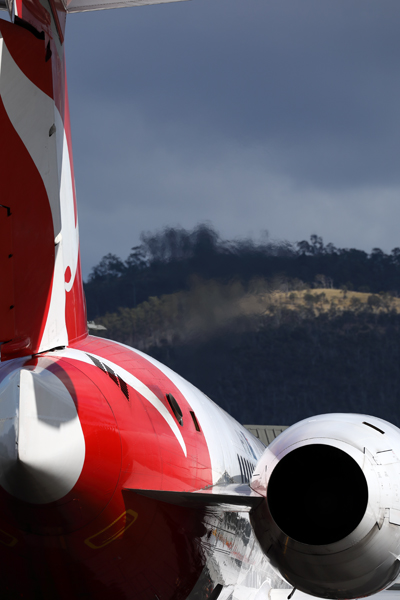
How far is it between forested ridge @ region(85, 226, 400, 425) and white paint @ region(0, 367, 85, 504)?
17.2m

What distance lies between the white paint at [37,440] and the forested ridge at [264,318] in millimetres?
17167

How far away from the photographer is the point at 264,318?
21891mm

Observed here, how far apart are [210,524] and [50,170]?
318 centimetres

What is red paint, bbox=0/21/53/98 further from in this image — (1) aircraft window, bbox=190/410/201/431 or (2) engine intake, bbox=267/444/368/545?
(2) engine intake, bbox=267/444/368/545

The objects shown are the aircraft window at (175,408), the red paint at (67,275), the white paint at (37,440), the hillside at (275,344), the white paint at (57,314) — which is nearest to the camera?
the white paint at (37,440)

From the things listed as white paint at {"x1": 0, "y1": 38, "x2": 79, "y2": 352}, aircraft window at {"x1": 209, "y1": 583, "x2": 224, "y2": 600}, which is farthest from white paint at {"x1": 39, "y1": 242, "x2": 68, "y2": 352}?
aircraft window at {"x1": 209, "y1": 583, "x2": 224, "y2": 600}

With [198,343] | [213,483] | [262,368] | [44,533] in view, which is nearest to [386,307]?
[262,368]

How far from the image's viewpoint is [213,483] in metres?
5.23

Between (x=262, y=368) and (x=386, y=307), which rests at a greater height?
(x=386, y=307)

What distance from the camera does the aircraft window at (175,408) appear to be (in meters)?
4.98

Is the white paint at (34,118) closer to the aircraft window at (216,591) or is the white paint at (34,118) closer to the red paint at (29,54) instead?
the red paint at (29,54)

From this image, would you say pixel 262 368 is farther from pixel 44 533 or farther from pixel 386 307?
pixel 44 533

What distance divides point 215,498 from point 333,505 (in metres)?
0.75

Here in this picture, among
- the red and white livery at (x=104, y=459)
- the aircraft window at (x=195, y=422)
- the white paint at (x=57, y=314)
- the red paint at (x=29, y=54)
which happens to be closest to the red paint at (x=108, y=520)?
the red and white livery at (x=104, y=459)
